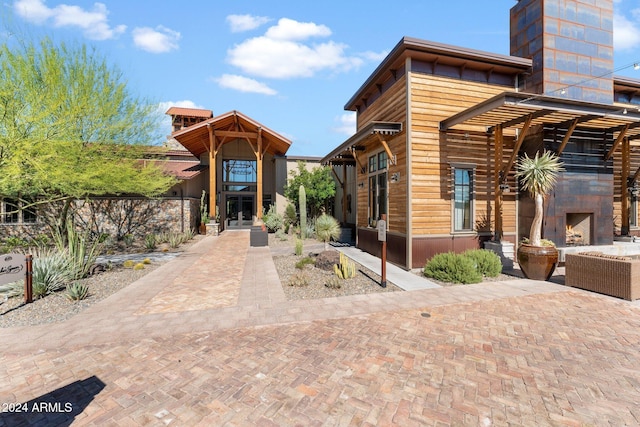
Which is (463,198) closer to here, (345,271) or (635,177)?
(345,271)

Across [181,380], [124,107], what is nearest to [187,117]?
[124,107]

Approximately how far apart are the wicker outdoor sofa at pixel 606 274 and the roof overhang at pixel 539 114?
401cm

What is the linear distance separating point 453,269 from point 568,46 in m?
9.05

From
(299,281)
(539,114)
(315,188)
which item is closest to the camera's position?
(299,281)

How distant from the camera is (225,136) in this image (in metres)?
20.6

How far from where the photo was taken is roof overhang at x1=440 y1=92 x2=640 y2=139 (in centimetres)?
723

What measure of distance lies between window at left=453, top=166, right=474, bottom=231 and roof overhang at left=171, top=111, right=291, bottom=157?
14353 millimetres

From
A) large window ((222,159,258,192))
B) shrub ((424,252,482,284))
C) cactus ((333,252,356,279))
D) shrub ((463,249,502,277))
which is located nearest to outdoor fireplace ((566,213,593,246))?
shrub ((463,249,502,277))

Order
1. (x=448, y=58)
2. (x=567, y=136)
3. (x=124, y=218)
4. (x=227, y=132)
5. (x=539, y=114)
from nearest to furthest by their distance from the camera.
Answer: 1. (x=539, y=114)
2. (x=567, y=136)
3. (x=448, y=58)
4. (x=124, y=218)
5. (x=227, y=132)

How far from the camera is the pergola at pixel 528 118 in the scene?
24.1 feet

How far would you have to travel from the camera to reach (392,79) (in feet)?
32.1

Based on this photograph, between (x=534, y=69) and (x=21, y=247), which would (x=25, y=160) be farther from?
(x=534, y=69)

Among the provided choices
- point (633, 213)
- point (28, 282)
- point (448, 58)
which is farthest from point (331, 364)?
point (633, 213)

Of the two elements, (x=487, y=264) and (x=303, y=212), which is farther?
(x=303, y=212)
